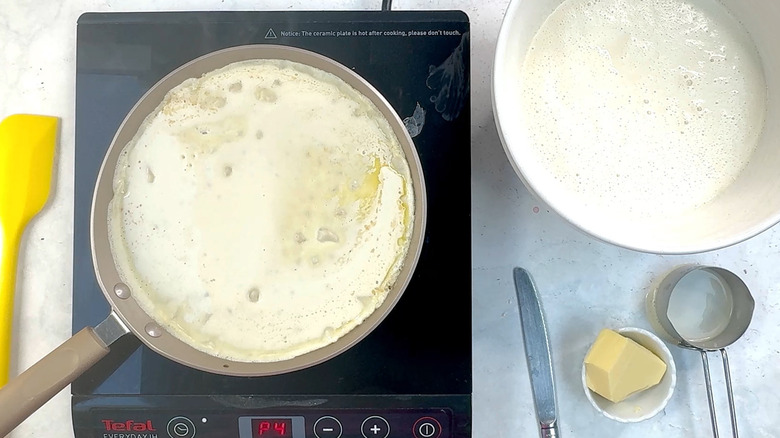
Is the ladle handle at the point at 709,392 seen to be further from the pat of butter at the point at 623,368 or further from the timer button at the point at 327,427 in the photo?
the timer button at the point at 327,427

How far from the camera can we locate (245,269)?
2.06 feet

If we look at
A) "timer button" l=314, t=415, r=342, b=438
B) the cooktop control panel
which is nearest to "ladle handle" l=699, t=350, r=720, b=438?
the cooktop control panel

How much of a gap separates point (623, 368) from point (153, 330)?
470 millimetres

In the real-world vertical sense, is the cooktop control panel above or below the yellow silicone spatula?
below

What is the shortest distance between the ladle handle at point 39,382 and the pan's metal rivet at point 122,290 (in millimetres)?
57

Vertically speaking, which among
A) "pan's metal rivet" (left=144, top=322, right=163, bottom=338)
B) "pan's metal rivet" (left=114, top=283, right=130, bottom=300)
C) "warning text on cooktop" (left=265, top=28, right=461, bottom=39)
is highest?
"warning text on cooktop" (left=265, top=28, right=461, bottom=39)

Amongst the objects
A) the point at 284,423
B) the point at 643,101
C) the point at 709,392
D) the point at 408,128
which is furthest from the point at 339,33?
the point at 709,392

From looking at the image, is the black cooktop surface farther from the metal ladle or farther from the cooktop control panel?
the metal ladle

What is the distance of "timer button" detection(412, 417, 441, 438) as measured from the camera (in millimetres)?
679

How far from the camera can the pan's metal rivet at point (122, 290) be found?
Result: 0.61 m

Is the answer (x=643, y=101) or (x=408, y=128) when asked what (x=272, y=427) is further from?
(x=643, y=101)

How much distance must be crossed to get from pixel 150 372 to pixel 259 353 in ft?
0.50

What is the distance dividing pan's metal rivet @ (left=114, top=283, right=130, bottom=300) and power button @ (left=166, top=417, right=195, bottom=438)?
15cm

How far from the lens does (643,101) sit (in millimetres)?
588
